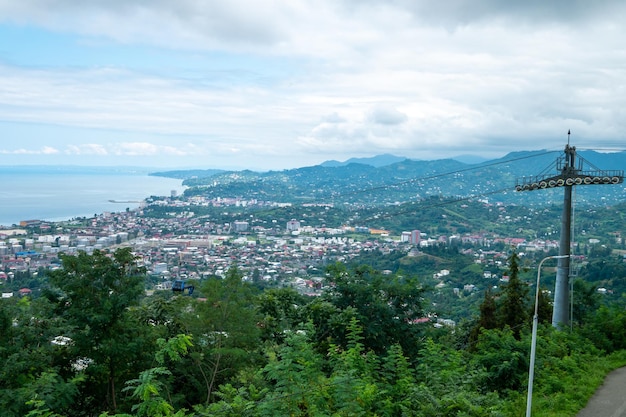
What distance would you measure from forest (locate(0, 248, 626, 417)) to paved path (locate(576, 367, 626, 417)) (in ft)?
0.55

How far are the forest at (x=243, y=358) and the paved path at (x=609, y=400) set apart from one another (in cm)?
17

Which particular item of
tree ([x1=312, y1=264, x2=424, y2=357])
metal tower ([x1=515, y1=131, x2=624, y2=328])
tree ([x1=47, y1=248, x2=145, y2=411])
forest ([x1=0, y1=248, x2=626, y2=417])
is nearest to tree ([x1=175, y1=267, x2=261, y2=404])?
forest ([x1=0, y1=248, x2=626, y2=417])

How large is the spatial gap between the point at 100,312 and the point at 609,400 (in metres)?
8.93

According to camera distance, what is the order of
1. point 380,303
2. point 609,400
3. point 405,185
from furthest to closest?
1. point 405,185
2. point 380,303
3. point 609,400

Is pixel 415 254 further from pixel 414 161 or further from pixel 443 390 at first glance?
pixel 414 161

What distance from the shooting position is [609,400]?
8.23 meters

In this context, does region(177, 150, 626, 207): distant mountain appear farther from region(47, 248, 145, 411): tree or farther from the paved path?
region(47, 248, 145, 411): tree

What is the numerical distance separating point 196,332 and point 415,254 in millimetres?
42092

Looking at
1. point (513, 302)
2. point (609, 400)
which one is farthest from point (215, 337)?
point (513, 302)

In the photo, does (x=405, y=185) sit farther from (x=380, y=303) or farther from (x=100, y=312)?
(x=100, y=312)

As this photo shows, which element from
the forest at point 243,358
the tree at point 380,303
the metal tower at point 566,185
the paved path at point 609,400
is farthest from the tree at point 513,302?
the paved path at point 609,400

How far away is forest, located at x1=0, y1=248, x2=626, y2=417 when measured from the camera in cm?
634

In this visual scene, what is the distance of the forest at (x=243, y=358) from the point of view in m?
6.34

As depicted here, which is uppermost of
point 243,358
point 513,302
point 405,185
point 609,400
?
point 405,185
